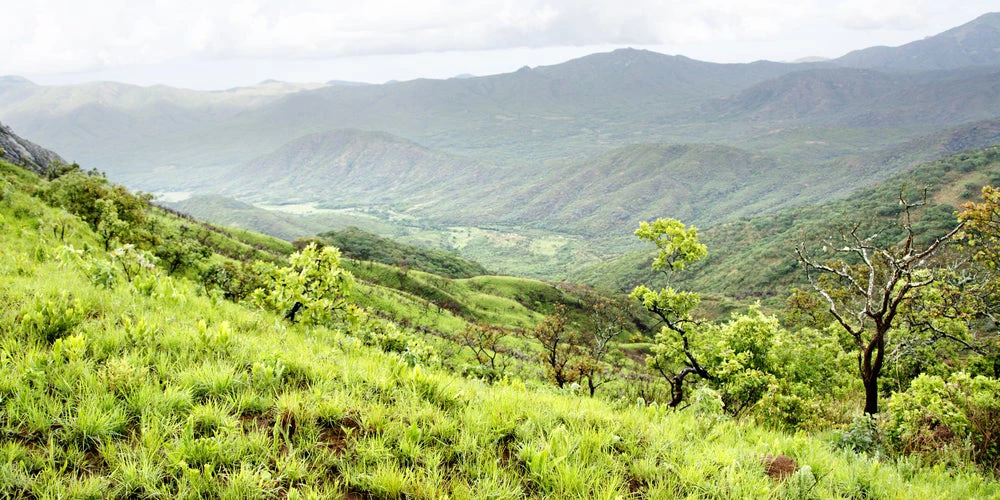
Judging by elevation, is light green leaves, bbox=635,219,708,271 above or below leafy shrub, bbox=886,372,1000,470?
above

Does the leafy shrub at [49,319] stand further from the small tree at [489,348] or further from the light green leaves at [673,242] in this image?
the light green leaves at [673,242]

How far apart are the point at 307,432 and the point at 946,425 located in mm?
12667

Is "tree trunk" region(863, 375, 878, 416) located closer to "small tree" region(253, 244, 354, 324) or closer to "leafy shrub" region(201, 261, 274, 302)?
"small tree" region(253, 244, 354, 324)

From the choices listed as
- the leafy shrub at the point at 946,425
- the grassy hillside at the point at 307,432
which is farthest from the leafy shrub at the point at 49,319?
the leafy shrub at the point at 946,425

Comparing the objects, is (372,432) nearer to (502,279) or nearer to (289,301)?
(289,301)

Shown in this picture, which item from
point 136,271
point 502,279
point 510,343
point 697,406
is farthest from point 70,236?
point 502,279

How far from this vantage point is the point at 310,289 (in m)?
12.4

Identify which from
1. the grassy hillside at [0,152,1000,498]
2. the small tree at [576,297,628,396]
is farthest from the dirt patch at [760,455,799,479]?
the small tree at [576,297,628,396]

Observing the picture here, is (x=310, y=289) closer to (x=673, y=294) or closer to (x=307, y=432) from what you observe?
(x=307, y=432)

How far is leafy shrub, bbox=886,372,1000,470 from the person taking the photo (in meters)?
8.22

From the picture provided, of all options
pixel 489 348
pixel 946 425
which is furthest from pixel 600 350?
pixel 946 425

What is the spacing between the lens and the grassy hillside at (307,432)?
4371 millimetres

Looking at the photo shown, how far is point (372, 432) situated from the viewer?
5.37 m

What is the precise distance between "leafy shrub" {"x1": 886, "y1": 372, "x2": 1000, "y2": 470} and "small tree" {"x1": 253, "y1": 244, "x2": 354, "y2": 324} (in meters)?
12.3
